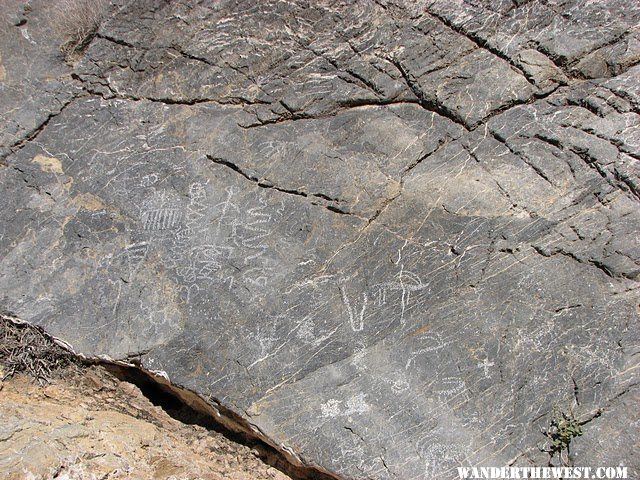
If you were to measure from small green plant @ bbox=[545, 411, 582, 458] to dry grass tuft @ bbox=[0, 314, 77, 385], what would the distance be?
103 inches

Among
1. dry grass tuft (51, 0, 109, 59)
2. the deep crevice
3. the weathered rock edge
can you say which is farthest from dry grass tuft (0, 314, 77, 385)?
dry grass tuft (51, 0, 109, 59)

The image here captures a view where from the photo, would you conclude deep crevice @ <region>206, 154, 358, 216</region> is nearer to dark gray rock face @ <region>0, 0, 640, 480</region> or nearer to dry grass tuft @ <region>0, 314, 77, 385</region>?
dark gray rock face @ <region>0, 0, 640, 480</region>

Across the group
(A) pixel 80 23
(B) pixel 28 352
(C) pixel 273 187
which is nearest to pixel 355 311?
(C) pixel 273 187

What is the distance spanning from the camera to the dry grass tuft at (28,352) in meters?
3.62

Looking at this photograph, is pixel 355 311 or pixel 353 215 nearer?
pixel 355 311

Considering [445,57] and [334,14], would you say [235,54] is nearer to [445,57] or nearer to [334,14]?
[334,14]

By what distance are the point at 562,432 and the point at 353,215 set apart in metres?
1.56

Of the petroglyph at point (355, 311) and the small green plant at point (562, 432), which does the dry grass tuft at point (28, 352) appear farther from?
the small green plant at point (562, 432)

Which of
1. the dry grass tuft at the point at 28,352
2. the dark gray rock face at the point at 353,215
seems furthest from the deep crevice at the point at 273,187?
the dry grass tuft at the point at 28,352

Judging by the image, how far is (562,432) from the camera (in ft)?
10.3

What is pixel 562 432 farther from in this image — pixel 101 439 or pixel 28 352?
pixel 28 352

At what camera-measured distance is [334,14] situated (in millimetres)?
3996

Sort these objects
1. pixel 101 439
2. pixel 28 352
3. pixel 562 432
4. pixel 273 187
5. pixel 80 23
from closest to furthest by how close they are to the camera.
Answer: pixel 562 432
pixel 101 439
pixel 28 352
pixel 273 187
pixel 80 23

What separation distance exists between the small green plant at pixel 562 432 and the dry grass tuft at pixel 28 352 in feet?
8.60
